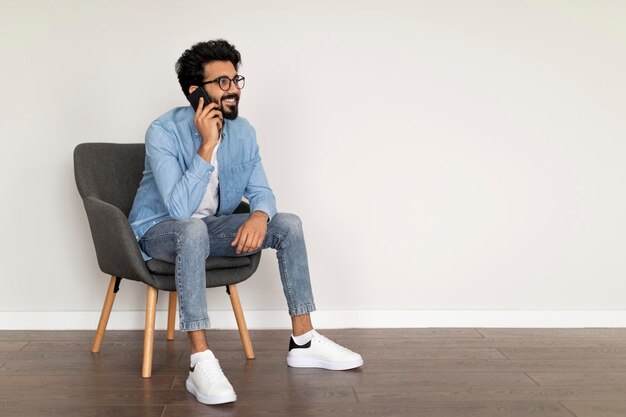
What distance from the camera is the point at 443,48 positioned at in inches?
140

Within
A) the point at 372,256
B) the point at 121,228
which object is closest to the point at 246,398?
the point at 121,228

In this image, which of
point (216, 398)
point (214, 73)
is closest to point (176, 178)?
point (214, 73)

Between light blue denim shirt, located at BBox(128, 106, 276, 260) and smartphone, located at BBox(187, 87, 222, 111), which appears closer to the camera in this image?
light blue denim shirt, located at BBox(128, 106, 276, 260)

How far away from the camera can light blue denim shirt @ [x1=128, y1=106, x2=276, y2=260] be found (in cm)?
270

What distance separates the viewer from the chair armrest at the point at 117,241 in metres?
2.69

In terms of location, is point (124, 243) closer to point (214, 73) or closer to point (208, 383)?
point (208, 383)

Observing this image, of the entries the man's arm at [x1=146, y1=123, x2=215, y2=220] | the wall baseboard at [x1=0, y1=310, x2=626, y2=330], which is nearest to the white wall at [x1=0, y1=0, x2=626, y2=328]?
the wall baseboard at [x1=0, y1=310, x2=626, y2=330]

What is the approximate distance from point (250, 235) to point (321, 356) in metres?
0.50

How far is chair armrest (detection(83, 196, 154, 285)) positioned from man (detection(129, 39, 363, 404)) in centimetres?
8

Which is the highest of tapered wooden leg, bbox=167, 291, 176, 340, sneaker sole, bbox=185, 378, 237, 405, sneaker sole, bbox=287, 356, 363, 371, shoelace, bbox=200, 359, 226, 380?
shoelace, bbox=200, 359, 226, 380

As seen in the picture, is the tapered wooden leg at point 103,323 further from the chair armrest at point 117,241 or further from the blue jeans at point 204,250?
the blue jeans at point 204,250

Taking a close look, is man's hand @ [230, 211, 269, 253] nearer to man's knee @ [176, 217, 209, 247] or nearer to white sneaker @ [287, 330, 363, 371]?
man's knee @ [176, 217, 209, 247]

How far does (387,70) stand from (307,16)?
42 cm

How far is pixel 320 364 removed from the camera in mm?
2814
